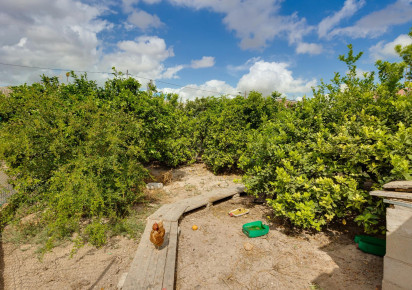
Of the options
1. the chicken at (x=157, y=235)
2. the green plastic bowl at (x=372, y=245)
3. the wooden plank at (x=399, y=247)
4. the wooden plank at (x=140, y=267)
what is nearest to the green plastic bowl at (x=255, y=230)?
the green plastic bowl at (x=372, y=245)

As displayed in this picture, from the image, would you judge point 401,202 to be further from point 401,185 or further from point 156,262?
point 156,262

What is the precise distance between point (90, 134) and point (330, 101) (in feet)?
21.3


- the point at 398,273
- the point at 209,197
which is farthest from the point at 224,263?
the point at 209,197

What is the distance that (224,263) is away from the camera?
4.20m

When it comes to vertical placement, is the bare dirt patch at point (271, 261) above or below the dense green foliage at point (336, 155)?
below

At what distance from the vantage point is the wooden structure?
9.09ft

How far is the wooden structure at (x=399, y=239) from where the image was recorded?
2771 mm

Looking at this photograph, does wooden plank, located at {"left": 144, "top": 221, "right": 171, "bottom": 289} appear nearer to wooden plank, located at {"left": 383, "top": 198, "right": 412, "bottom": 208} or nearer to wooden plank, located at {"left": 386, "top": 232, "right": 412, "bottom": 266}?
wooden plank, located at {"left": 386, "top": 232, "right": 412, "bottom": 266}

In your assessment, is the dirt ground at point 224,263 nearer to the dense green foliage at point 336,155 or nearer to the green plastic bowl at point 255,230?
the green plastic bowl at point 255,230

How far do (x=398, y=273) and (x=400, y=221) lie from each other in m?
0.73

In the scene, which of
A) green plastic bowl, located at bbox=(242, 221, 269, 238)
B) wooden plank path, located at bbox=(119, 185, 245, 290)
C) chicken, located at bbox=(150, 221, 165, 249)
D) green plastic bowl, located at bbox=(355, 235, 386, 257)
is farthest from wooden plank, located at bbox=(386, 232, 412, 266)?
chicken, located at bbox=(150, 221, 165, 249)

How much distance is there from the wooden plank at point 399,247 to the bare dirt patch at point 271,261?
1.06 metres

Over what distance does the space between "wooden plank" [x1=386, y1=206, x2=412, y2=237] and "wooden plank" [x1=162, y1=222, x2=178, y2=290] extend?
344 cm

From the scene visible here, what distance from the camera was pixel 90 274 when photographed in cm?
384
